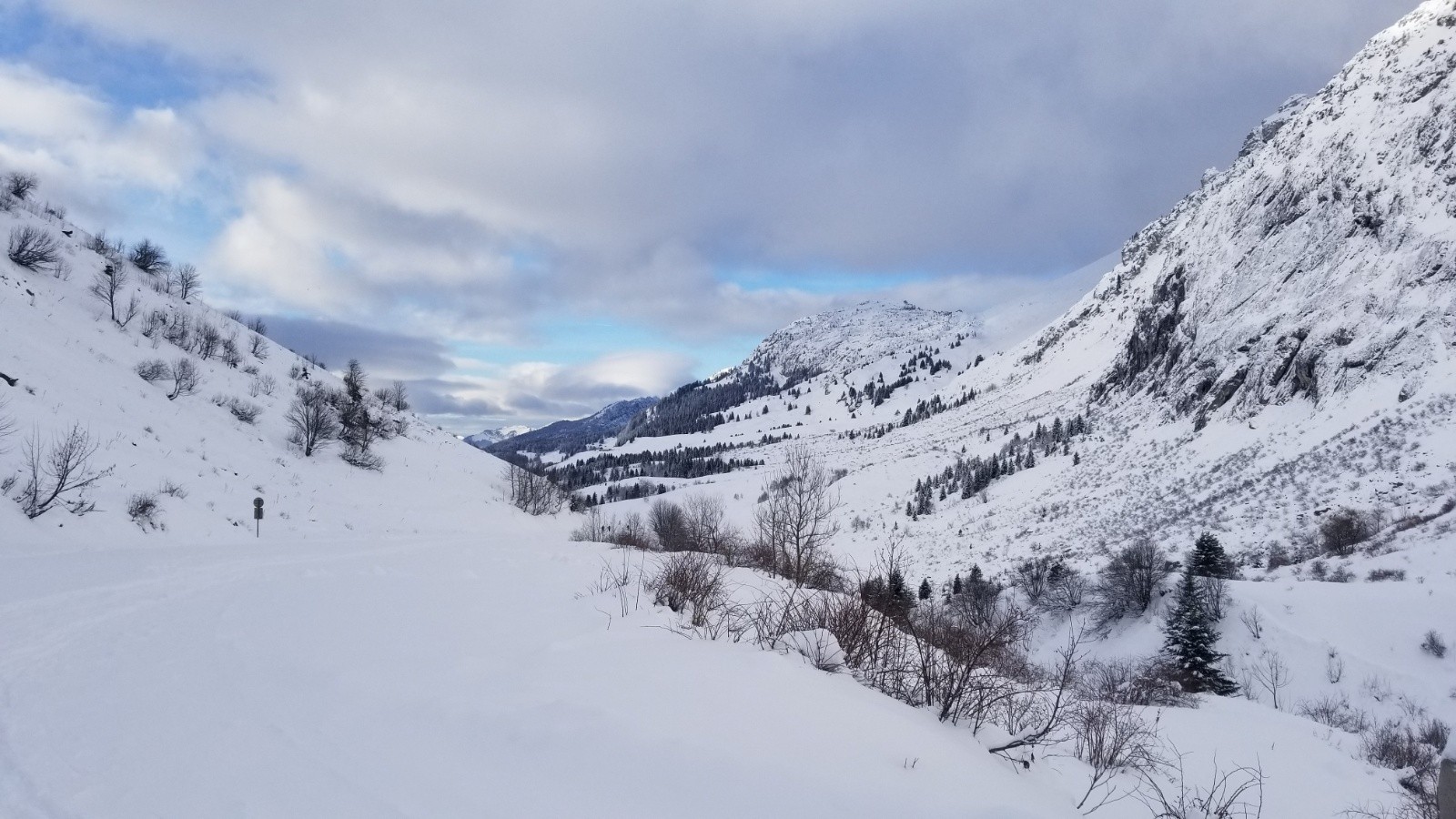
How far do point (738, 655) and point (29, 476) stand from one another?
16.9m

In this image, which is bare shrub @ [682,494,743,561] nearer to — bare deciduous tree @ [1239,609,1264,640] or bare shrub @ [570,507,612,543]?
bare shrub @ [570,507,612,543]

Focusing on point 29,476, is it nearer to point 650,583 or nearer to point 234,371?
point 650,583

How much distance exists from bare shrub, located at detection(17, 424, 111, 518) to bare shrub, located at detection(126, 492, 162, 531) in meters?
0.75

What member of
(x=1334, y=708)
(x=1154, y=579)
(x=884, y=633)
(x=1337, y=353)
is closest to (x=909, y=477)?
(x=1337, y=353)

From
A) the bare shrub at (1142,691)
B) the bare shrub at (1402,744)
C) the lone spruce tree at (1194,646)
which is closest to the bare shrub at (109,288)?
the bare shrub at (1142,691)

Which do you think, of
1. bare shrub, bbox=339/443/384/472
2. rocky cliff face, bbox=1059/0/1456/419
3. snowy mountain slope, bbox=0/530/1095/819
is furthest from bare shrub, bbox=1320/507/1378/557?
bare shrub, bbox=339/443/384/472

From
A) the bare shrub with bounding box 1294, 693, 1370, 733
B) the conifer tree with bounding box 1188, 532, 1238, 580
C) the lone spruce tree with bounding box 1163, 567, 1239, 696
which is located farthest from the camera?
the conifer tree with bounding box 1188, 532, 1238, 580

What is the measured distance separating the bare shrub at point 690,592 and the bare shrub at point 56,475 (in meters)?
14.0

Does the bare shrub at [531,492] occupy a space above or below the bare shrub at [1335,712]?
above

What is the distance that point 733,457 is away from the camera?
140125 millimetres

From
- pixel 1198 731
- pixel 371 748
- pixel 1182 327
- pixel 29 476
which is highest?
pixel 1182 327

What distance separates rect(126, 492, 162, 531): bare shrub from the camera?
13664 millimetres

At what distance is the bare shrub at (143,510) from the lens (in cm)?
1366

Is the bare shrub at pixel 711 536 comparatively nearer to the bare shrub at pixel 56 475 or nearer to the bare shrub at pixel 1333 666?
the bare shrub at pixel 56 475
